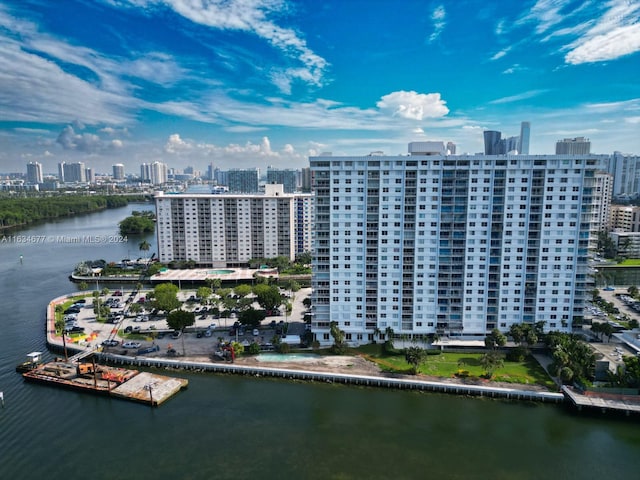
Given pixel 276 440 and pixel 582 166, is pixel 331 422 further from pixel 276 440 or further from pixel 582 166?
pixel 582 166

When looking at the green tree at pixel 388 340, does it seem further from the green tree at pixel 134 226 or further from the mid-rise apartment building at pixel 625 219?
the green tree at pixel 134 226

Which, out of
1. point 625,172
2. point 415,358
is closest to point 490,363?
point 415,358

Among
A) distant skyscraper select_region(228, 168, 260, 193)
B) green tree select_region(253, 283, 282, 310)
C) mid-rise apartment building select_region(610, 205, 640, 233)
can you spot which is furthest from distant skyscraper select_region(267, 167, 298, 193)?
green tree select_region(253, 283, 282, 310)

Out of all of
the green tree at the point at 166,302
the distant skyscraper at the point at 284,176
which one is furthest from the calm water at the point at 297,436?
the distant skyscraper at the point at 284,176

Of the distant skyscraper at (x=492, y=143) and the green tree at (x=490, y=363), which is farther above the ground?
the distant skyscraper at (x=492, y=143)

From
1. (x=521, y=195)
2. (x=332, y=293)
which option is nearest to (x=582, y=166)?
(x=521, y=195)

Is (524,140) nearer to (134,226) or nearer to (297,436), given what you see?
(297,436)
